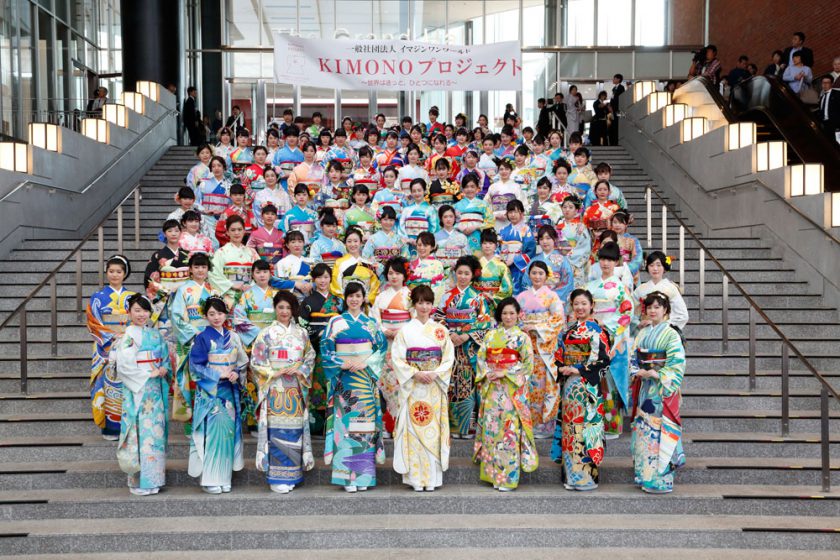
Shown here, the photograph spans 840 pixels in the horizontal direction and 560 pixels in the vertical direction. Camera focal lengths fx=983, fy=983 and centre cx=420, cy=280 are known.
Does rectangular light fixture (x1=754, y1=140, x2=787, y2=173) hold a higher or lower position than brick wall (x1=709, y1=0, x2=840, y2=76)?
lower

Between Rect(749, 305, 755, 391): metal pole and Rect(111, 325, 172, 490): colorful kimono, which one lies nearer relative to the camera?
Rect(111, 325, 172, 490): colorful kimono

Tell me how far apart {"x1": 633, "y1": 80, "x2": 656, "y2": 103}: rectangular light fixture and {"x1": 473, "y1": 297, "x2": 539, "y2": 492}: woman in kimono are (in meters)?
10.7

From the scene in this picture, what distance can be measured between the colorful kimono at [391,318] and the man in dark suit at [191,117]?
37.1 ft

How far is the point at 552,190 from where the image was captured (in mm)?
10781

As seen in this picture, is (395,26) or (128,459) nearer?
(128,459)

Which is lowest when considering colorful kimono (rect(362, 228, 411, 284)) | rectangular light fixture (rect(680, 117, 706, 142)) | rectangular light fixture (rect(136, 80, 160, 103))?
colorful kimono (rect(362, 228, 411, 284))

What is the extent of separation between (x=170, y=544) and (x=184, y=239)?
3187mm

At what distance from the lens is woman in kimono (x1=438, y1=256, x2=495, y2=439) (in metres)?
7.65

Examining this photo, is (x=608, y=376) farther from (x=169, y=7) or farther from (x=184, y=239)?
(x=169, y=7)

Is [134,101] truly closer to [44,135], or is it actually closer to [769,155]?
[44,135]

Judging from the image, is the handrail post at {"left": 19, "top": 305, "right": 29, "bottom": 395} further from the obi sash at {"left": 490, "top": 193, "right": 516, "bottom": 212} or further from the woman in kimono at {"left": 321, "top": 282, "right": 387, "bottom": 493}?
the obi sash at {"left": 490, "top": 193, "right": 516, "bottom": 212}

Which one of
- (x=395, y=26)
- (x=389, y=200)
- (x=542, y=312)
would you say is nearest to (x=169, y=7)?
(x=395, y=26)

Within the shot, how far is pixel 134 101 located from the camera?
1527 centimetres

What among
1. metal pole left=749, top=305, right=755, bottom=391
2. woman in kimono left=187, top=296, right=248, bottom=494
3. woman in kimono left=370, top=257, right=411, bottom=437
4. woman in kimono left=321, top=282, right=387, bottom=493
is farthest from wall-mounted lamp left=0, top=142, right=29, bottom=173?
metal pole left=749, top=305, right=755, bottom=391
